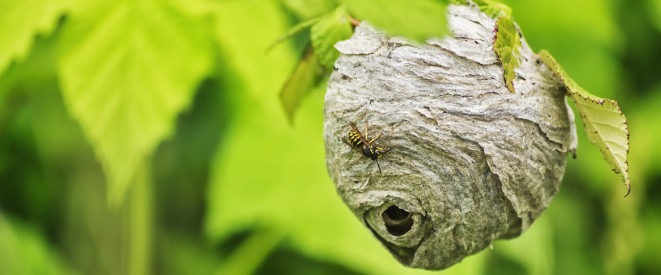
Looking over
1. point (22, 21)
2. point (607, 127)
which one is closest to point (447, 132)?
point (607, 127)

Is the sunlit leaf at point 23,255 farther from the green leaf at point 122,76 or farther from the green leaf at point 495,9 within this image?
the green leaf at point 495,9

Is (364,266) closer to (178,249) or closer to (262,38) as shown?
(262,38)

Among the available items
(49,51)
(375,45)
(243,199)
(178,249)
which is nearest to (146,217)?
(243,199)

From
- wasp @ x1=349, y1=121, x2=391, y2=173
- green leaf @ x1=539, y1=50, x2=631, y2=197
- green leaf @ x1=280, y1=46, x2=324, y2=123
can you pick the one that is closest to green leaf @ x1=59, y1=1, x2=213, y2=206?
green leaf @ x1=280, y1=46, x2=324, y2=123

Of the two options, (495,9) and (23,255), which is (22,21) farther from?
(23,255)

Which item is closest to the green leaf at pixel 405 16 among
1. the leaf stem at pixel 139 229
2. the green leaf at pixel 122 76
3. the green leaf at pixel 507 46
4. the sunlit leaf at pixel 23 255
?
the green leaf at pixel 507 46

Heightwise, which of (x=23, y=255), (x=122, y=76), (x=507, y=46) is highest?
(x=122, y=76)
